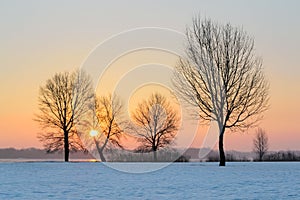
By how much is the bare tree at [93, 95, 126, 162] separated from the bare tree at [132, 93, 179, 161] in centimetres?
544

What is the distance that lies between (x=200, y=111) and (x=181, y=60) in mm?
5632

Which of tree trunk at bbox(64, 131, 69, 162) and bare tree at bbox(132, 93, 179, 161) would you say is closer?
tree trunk at bbox(64, 131, 69, 162)

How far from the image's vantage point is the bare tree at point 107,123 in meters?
68.5

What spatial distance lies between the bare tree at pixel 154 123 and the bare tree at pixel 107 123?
544cm

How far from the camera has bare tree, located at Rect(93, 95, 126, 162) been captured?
225 feet

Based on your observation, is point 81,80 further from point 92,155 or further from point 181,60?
point 181,60

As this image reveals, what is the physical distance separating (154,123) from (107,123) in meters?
11.2

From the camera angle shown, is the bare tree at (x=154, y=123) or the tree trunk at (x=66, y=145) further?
the bare tree at (x=154, y=123)

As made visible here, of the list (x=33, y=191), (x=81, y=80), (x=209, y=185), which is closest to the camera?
(x=33, y=191)

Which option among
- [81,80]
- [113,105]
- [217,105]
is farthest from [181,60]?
[113,105]

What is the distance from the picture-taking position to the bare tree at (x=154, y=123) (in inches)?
3031

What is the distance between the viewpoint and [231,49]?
148 feet

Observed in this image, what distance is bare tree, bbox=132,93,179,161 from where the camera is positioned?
253ft

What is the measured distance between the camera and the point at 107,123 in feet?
233
